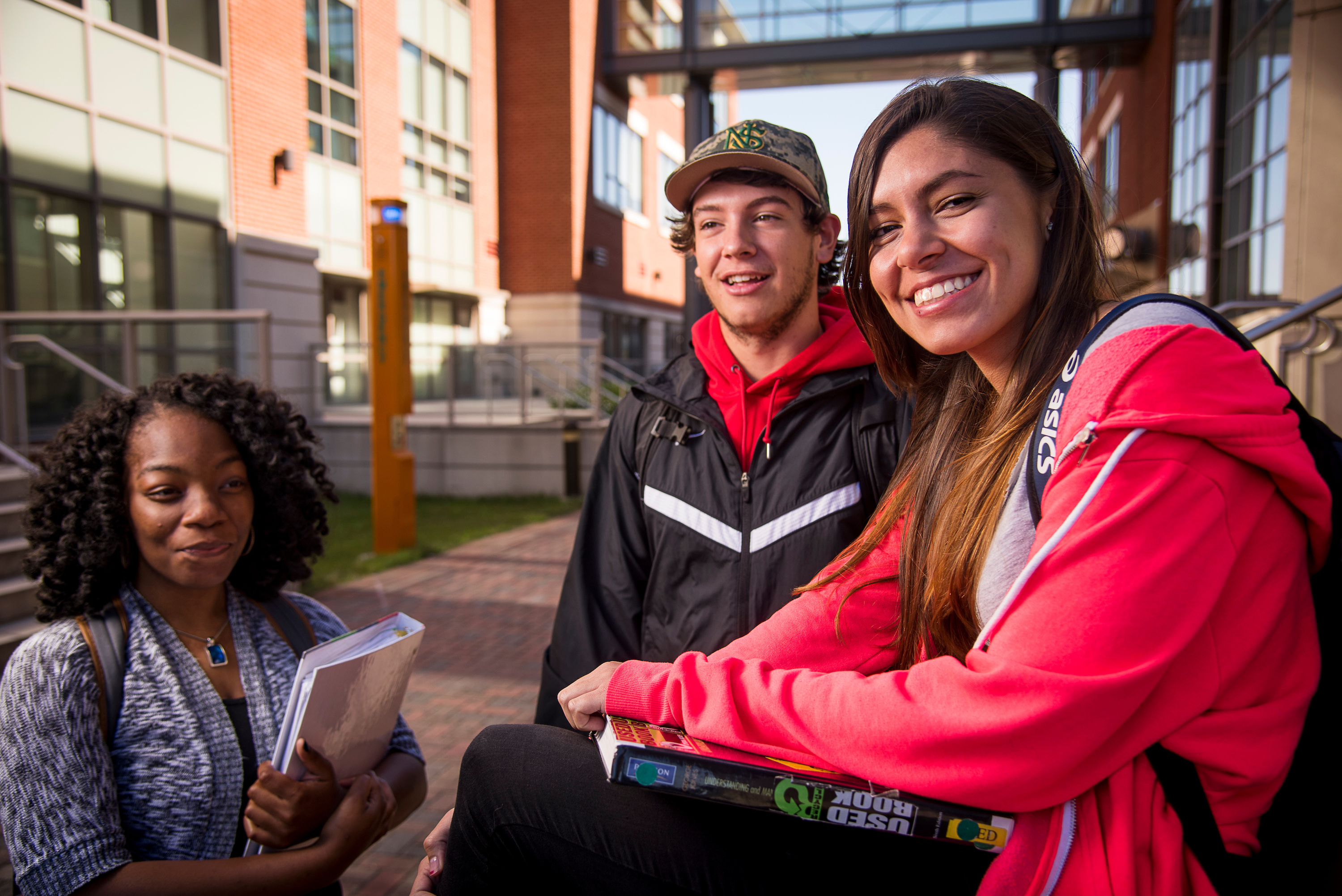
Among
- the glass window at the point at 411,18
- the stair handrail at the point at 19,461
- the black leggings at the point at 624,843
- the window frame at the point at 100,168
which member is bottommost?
the black leggings at the point at 624,843

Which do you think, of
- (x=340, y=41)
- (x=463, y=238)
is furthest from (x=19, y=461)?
(x=463, y=238)

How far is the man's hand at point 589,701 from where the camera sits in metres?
1.52

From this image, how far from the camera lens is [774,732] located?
4.30 feet

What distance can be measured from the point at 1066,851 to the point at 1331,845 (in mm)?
323

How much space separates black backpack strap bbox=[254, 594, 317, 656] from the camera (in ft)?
6.95

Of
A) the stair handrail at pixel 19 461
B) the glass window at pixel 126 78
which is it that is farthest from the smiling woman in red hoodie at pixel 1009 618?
the glass window at pixel 126 78

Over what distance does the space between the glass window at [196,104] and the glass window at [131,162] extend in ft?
1.71

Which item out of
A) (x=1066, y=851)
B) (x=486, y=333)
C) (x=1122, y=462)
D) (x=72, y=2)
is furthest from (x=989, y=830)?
(x=486, y=333)

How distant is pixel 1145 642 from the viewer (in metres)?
1.05

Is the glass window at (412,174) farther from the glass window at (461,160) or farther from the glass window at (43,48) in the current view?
the glass window at (43,48)

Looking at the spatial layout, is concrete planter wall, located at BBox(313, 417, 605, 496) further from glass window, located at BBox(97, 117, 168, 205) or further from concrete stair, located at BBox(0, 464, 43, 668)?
concrete stair, located at BBox(0, 464, 43, 668)

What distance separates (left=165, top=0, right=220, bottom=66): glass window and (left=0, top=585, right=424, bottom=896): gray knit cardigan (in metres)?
13.0

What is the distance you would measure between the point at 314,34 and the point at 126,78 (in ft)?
14.5

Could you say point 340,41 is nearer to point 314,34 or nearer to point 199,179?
point 314,34
